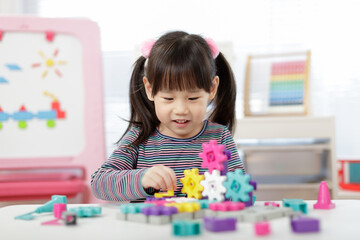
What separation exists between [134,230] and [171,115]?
489 mm

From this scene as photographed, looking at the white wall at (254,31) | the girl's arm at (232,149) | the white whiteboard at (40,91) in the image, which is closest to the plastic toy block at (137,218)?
the girl's arm at (232,149)

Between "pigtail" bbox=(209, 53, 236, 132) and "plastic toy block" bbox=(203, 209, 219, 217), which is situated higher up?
"pigtail" bbox=(209, 53, 236, 132)

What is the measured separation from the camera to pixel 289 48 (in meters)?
2.65

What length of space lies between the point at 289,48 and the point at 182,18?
0.61 meters

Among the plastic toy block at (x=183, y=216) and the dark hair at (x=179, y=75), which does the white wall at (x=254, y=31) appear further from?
the plastic toy block at (x=183, y=216)

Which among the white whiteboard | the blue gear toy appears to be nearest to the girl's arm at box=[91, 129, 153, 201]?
the blue gear toy

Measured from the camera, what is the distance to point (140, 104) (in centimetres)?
123

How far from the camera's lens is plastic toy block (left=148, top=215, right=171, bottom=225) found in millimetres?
597

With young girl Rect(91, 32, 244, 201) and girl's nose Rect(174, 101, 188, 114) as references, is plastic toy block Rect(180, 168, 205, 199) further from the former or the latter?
girl's nose Rect(174, 101, 188, 114)

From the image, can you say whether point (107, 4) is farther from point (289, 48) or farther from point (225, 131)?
point (225, 131)

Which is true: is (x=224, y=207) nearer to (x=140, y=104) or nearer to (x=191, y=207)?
(x=191, y=207)

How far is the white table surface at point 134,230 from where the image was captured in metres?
0.53

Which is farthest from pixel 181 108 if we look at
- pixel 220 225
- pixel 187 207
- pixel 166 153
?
pixel 220 225

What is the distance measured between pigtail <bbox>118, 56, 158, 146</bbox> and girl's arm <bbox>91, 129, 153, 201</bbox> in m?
0.06
